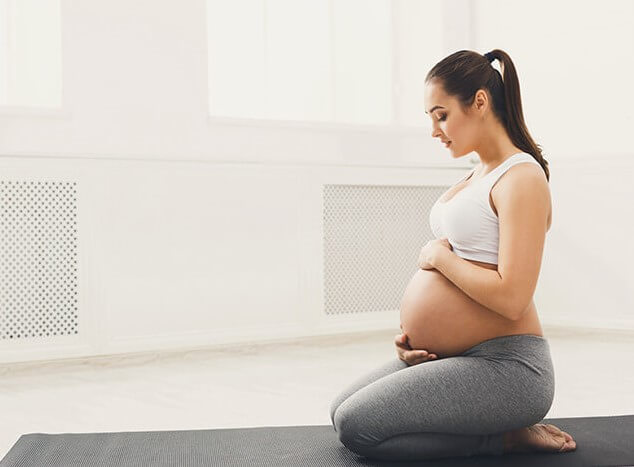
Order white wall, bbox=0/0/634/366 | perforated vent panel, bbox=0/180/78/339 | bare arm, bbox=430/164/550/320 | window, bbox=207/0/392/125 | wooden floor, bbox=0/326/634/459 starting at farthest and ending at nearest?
window, bbox=207/0/392/125 → white wall, bbox=0/0/634/366 → perforated vent panel, bbox=0/180/78/339 → wooden floor, bbox=0/326/634/459 → bare arm, bbox=430/164/550/320

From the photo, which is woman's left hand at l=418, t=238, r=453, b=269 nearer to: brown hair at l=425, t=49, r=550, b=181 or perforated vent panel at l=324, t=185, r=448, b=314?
brown hair at l=425, t=49, r=550, b=181

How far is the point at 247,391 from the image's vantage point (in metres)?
2.64

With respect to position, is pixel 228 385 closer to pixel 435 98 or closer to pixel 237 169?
pixel 237 169

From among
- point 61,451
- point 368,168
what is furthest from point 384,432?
point 368,168

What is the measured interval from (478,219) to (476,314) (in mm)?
210

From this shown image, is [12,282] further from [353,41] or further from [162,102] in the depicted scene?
[353,41]

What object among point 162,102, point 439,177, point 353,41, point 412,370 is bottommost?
point 412,370

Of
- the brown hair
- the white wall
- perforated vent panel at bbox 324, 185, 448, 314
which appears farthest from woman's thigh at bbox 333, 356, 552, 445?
perforated vent panel at bbox 324, 185, 448, 314

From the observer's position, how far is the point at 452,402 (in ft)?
5.29

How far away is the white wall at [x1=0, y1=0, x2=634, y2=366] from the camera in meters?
3.12

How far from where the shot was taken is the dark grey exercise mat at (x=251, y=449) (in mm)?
1666

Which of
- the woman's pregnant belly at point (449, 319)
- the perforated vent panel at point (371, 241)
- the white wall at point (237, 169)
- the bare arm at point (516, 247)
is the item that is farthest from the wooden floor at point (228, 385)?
the bare arm at point (516, 247)

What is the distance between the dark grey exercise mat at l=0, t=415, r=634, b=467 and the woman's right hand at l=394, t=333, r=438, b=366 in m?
0.22

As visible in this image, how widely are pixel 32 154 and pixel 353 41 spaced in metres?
1.70
